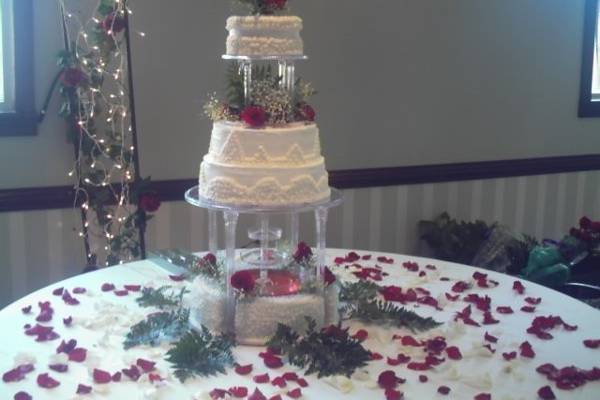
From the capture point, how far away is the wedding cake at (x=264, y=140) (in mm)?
1840

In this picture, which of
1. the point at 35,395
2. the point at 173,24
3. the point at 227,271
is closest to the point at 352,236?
the point at 173,24

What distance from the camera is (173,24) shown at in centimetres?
304

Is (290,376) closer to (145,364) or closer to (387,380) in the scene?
(387,380)

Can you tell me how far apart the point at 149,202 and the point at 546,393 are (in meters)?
1.75

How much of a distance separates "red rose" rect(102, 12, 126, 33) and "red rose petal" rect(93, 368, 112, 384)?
5.01 feet

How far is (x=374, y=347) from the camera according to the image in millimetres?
1853

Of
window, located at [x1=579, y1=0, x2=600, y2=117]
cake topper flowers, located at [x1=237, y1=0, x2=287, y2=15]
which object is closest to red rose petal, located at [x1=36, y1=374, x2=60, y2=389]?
cake topper flowers, located at [x1=237, y1=0, x2=287, y2=15]

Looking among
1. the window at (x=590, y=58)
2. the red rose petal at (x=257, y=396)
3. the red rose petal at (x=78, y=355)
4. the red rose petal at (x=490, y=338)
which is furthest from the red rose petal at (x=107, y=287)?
the window at (x=590, y=58)

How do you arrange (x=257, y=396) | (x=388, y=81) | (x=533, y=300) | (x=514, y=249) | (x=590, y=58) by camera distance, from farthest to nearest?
(x=590, y=58)
(x=388, y=81)
(x=514, y=249)
(x=533, y=300)
(x=257, y=396)

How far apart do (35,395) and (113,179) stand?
1.56 metres

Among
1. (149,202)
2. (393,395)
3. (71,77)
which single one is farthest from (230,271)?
(71,77)

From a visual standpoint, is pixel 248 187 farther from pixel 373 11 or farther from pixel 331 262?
pixel 373 11

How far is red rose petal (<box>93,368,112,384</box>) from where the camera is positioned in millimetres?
1614

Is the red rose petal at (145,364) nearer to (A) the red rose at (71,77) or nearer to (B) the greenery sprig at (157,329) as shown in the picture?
(B) the greenery sprig at (157,329)
